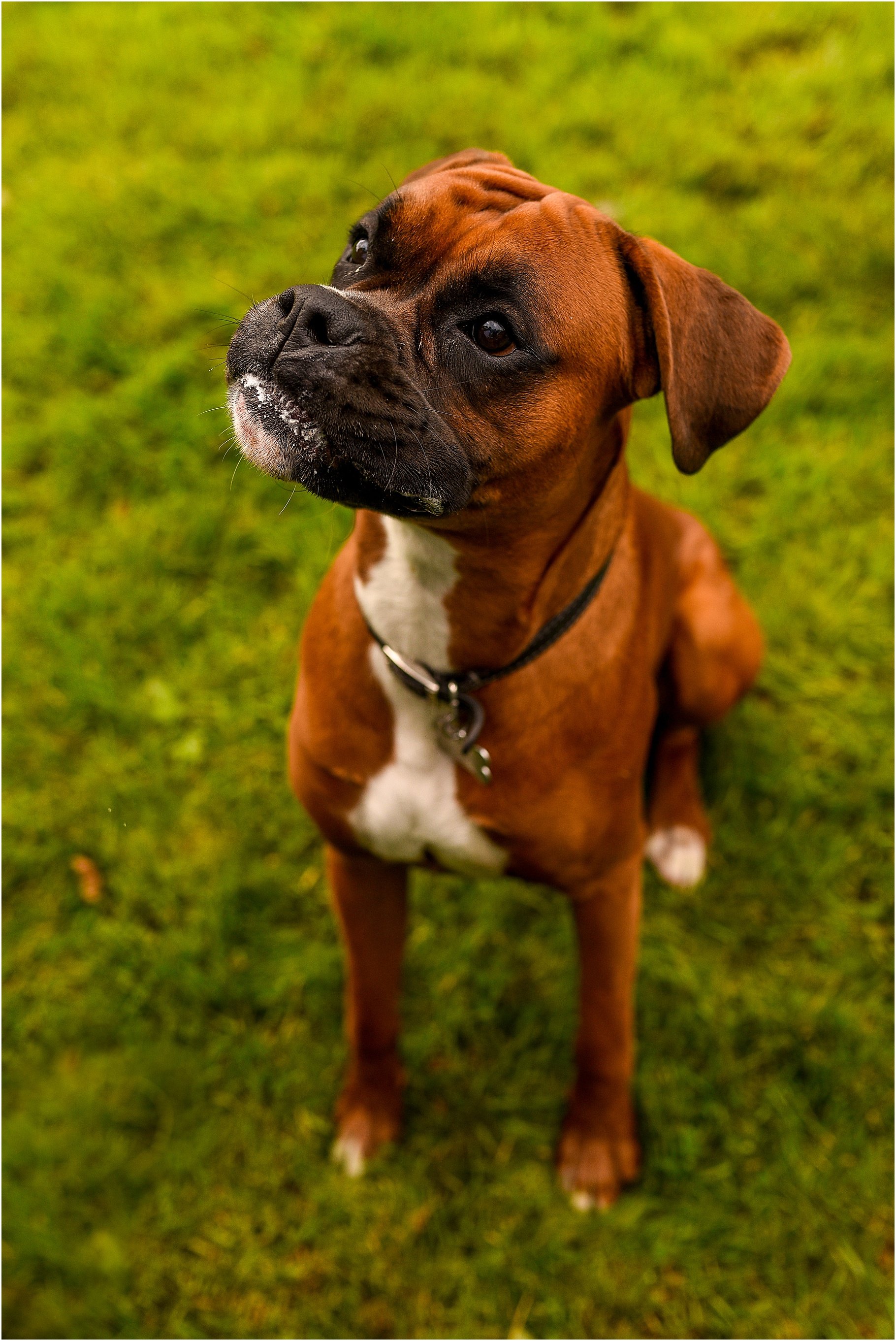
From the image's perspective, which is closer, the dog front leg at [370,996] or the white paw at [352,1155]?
the dog front leg at [370,996]

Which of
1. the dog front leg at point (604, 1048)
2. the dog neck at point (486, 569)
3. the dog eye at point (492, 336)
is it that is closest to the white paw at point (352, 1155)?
the dog front leg at point (604, 1048)

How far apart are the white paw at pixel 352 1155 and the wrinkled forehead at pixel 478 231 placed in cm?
234

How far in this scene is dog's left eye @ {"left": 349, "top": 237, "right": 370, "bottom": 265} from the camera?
2230mm

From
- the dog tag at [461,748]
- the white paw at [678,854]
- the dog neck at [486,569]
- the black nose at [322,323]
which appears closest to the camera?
the black nose at [322,323]

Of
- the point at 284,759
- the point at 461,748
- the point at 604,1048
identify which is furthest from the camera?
the point at 284,759

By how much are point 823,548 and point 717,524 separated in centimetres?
40

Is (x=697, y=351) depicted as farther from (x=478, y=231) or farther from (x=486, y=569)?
(x=486, y=569)

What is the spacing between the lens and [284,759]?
3842 millimetres

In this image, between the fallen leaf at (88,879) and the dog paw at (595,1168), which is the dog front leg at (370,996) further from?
the fallen leaf at (88,879)

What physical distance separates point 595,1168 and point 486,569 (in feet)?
6.16

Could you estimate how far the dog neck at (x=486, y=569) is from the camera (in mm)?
2160

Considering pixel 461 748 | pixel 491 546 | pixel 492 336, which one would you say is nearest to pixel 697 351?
pixel 492 336

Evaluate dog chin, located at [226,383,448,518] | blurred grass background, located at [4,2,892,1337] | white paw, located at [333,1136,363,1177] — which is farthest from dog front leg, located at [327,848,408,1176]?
dog chin, located at [226,383,448,518]

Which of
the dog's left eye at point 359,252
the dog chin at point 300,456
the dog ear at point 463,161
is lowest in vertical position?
the dog chin at point 300,456
